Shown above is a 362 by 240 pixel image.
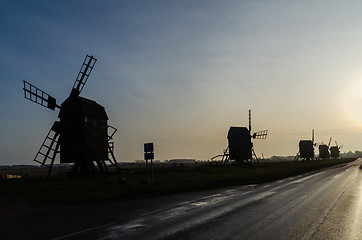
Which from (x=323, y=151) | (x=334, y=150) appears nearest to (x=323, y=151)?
(x=323, y=151)

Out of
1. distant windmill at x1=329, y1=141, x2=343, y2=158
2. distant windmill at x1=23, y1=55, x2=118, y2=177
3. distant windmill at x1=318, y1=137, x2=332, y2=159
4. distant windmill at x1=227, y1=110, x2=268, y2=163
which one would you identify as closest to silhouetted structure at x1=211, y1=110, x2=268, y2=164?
distant windmill at x1=227, y1=110, x2=268, y2=163

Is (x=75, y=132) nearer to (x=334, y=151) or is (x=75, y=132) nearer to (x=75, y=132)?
(x=75, y=132)

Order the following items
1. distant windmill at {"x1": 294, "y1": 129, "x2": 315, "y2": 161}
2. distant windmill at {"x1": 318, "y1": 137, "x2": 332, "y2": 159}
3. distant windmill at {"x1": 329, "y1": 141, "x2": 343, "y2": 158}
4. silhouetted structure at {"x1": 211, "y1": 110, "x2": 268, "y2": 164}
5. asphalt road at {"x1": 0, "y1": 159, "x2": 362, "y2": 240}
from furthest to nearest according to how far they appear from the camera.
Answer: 1. distant windmill at {"x1": 329, "y1": 141, "x2": 343, "y2": 158}
2. distant windmill at {"x1": 318, "y1": 137, "x2": 332, "y2": 159}
3. distant windmill at {"x1": 294, "y1": 129, "x2": 315, "y2": 161}
4. silhouetted structure at {"x1": 211, "y1": 110, "x2": 268, "y2": 164}
5. asphalt road at {"x1": 0, "y1": 159, "x2": 362, "y2": 240}

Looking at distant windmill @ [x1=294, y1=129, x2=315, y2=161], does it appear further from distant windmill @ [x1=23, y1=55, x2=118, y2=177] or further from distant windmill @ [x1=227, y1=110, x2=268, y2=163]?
distant windmill @ [x1=23, y1=55, x2=118, y2=177]

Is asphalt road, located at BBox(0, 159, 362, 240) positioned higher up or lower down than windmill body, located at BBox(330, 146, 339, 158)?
lower down

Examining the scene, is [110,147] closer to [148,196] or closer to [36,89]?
[36,89]

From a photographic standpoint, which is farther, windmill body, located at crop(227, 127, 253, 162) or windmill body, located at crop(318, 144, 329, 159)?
windmill body, located at crop(318, 144, 329, 159)

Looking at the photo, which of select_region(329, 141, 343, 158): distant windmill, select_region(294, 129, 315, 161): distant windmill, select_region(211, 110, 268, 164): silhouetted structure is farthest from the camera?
select_region(329, 141, 343, 158): distant windmill

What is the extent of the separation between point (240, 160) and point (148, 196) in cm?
5280

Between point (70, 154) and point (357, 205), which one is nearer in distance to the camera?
point (357, 205)

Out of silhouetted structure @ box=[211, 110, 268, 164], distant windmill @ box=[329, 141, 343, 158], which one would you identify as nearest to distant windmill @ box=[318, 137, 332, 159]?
distant windmill @ box=[329, 141, 343, 158]

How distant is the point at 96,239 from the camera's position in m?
7.53

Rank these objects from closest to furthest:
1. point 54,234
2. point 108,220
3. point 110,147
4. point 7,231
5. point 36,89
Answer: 1. point 54,234
2. point 7,231
3. point 108,220
4. point 36,89
5. point 110,147

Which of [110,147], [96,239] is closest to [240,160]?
[110,147]
